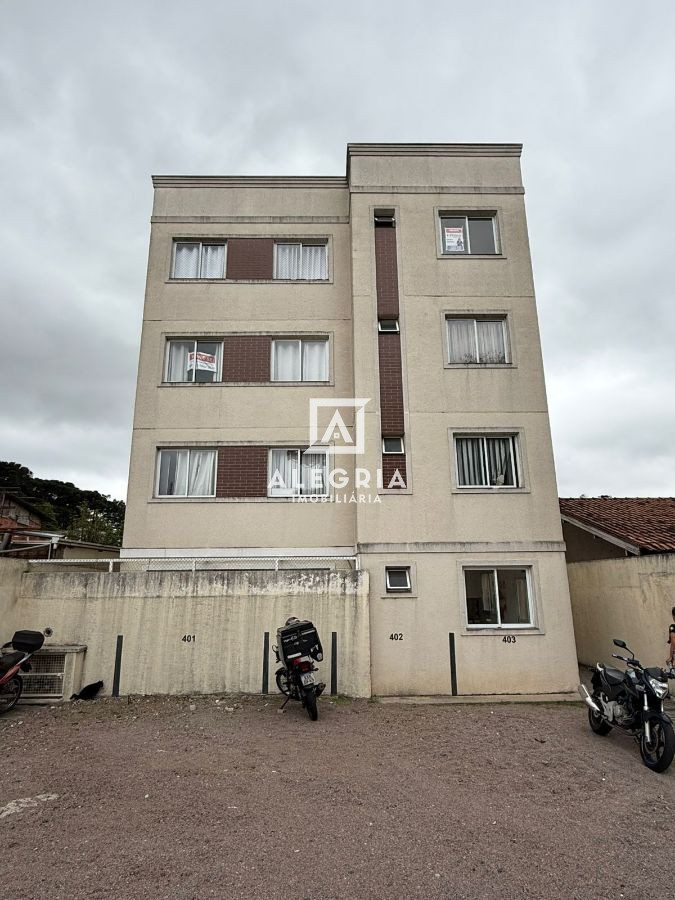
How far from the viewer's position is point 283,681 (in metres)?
9.23

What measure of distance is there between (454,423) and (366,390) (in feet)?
6.90

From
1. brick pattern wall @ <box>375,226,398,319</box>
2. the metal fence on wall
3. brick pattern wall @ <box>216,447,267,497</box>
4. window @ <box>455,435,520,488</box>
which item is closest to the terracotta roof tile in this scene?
window @ <box>455,435,520,488</box>

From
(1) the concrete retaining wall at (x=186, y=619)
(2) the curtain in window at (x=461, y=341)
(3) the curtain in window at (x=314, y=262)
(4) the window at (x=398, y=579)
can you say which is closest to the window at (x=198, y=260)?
(3) the curtain in window at (x=314, y=262)

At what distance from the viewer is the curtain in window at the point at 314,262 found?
544 inches

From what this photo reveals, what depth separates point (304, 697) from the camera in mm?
8266

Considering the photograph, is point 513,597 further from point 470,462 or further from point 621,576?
point 470,462

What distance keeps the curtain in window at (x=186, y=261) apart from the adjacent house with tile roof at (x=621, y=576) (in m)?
11.7

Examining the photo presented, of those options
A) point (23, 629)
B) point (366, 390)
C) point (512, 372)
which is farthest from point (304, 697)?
point (512, 372)

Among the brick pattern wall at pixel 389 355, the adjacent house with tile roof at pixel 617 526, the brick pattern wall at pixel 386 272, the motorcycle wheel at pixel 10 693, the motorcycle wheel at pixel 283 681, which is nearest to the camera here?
the motorcycle wheel at pixel 10 693

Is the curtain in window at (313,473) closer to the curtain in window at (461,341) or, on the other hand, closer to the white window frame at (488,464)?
the white window frame at (488,464)

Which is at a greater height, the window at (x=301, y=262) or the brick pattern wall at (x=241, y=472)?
the window at (x=301, y=262)

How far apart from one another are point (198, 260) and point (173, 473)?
5.74 m

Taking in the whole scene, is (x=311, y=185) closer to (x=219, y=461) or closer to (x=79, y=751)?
(x=219, y=461)

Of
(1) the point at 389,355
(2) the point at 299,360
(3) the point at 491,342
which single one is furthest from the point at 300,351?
(3) the point at 491,342
